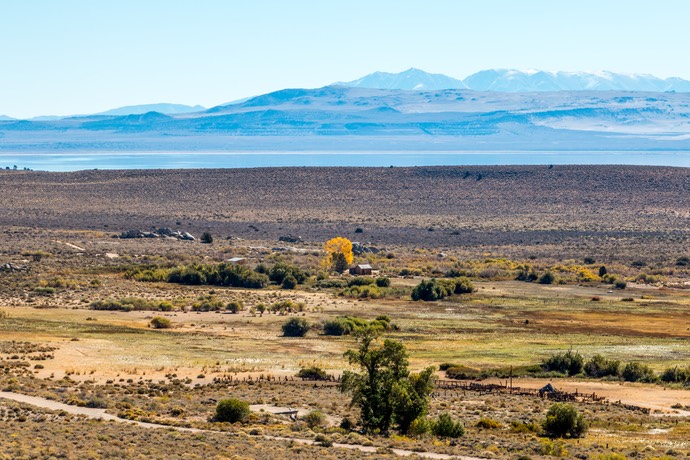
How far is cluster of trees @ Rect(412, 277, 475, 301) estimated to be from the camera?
248 ft

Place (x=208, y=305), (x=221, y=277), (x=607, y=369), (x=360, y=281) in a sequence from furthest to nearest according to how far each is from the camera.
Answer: (x=360, y=281) < (x=221, y=277) < (x=208, y=305) < (x=607, y=369)

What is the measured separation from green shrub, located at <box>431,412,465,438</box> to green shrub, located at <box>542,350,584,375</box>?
1353 cm

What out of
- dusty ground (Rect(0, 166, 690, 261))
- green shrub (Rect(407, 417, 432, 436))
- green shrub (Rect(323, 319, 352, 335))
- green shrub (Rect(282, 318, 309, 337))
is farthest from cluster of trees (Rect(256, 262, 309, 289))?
green shrub (Rect(407, 417, 432, 436))

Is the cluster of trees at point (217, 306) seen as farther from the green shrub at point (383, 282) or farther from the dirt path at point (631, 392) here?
the dirt path at point (631, 392)

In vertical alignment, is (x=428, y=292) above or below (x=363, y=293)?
above

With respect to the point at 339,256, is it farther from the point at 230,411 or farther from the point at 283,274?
the point at 230,411

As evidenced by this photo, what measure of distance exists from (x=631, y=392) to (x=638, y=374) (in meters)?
2.88

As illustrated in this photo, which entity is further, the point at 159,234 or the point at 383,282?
the point at 159,234

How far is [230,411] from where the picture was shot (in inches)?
1391

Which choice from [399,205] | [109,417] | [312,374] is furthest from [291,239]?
[109,417]

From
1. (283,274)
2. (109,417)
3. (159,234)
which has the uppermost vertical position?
(109,417)

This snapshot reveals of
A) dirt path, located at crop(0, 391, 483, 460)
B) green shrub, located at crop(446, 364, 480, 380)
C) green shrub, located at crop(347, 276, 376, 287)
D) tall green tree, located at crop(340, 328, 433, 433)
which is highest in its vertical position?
tall green tree, located at crop(340, 328, 433, 433)

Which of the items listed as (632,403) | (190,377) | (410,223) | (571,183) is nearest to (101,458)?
(190,377)

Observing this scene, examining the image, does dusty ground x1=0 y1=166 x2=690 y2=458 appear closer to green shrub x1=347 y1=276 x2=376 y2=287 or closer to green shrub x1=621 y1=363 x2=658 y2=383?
green shrub x1=621 y1=363 x2=658 y2=383
